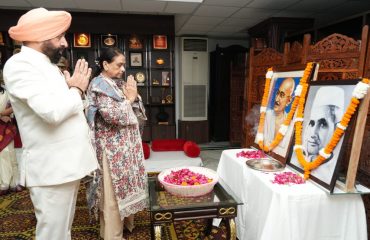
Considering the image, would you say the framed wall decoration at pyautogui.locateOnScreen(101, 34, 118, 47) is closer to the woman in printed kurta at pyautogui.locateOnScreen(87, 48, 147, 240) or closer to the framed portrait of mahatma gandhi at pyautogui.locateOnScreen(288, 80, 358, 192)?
the woman in printed kurta at pyautogui.locateOnScreen(87, 48, 147, 240)

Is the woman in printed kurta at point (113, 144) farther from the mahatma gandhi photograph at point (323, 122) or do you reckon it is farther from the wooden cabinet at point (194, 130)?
the wooden cabinet at point (194, 130)

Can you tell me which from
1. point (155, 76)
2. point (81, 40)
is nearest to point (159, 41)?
point (155, 76)

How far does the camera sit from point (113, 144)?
1.82m

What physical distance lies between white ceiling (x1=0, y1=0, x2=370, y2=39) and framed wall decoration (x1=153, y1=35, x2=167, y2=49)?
2.54 feet

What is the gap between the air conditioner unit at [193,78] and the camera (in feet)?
18.1

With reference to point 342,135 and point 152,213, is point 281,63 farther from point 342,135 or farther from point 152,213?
point 152,213

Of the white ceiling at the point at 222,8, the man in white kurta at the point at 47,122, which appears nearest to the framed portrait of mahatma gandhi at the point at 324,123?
the man in white kurta at the point at 47,122

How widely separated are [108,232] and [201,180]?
85 cm

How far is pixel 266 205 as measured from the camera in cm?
133

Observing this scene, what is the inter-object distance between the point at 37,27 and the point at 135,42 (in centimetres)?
408

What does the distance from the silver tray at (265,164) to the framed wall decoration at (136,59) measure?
4027mm

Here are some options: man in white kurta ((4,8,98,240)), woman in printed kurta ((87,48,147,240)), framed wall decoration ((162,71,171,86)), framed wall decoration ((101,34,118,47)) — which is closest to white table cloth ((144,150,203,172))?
woman in printed kurta ((87,48,147,240))

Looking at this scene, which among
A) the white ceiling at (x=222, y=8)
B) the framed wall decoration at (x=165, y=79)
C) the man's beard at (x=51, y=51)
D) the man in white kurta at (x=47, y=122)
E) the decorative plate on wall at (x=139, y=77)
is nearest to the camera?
the man in white kurta at (x=47, y=122)

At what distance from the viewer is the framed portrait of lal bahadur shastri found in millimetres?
1647
